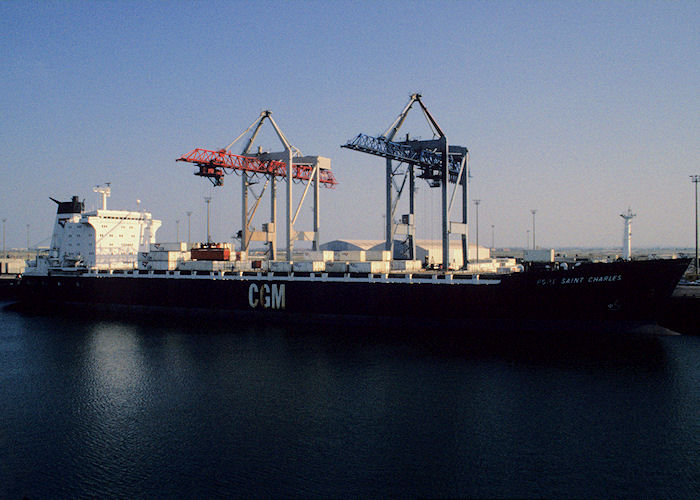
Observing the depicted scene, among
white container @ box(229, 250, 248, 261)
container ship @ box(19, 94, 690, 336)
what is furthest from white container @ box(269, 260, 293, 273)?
white container @ box(229, 250, 248, 261)

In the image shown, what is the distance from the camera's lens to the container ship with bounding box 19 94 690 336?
32.3m

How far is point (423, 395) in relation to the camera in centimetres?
2170

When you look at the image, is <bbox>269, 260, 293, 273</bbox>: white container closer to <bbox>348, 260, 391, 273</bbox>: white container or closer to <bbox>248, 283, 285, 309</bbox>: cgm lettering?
<bbox>248, 283, 285, 309</bbox>: cgm lettering

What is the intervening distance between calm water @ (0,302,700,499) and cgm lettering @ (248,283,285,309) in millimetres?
9607

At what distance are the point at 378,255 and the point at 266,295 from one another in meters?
10.4

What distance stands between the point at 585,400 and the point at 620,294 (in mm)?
13722

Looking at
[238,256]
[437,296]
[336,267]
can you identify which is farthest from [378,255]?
[238,256]

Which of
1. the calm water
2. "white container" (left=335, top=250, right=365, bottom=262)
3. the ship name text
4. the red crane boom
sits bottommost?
the calm water

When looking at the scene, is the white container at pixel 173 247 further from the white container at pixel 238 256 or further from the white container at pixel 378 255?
the white container at pixel 378 255

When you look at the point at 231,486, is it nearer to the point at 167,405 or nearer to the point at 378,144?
the point at 167,405

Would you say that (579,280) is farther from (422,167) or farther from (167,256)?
(167,256)

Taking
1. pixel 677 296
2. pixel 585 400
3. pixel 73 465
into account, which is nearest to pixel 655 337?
pixel 677 296

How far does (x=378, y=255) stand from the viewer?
1713 inches

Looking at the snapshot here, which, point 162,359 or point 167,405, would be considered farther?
point 162,359
